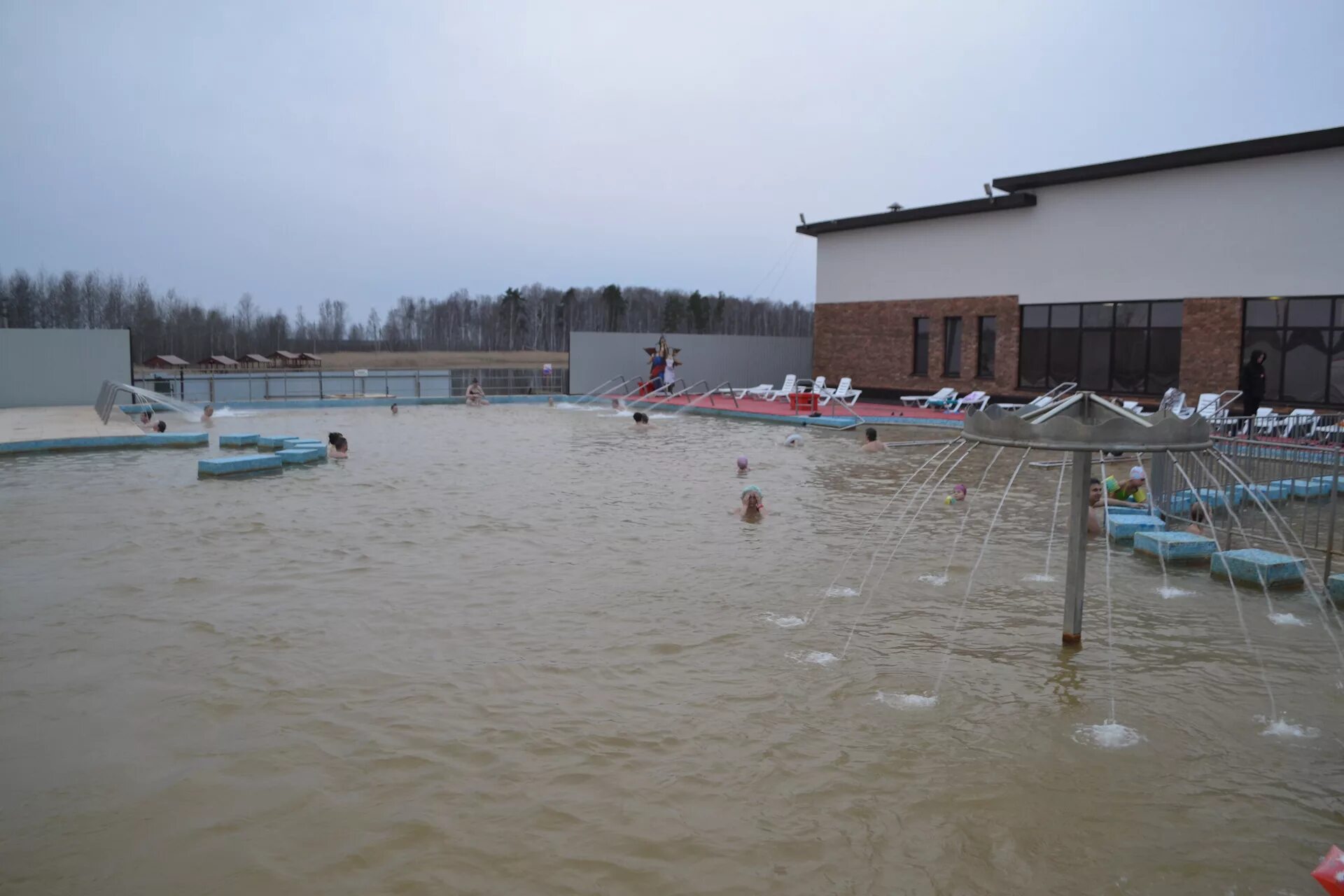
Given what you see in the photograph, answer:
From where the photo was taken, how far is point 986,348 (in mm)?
28531

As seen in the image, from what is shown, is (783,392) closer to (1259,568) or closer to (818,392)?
(818,392)

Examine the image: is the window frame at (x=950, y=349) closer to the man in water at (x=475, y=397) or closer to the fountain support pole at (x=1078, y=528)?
the man in water at (x=475, y=397)

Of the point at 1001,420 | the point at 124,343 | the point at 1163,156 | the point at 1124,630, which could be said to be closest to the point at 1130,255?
the point at 1163,156

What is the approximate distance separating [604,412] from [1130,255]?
49.2 feet

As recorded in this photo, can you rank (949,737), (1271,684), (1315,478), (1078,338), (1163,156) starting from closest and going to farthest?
(949,737), (1271,684), (1315,478), (1163,156), (1078,338)

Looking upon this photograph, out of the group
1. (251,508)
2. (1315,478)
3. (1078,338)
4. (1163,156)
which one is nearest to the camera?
(1315,478)

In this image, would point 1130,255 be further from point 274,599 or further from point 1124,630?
point 274,599

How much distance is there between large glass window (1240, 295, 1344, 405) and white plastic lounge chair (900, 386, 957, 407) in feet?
24.7

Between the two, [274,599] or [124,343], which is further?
[124,343]

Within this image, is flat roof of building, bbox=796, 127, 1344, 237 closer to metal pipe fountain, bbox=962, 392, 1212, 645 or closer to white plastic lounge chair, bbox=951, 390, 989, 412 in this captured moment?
white plastic lounge chair, bbox=951, 390, 989, 412

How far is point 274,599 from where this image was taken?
8.30 metres

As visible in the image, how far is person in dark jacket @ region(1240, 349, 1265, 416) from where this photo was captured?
Answer: 20.5 m

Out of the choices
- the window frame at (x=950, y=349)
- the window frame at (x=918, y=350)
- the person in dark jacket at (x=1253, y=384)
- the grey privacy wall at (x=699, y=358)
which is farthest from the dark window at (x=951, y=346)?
the person in dark jacket at (x=1253, y=384)

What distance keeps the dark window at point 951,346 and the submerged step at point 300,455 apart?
19.4 m
